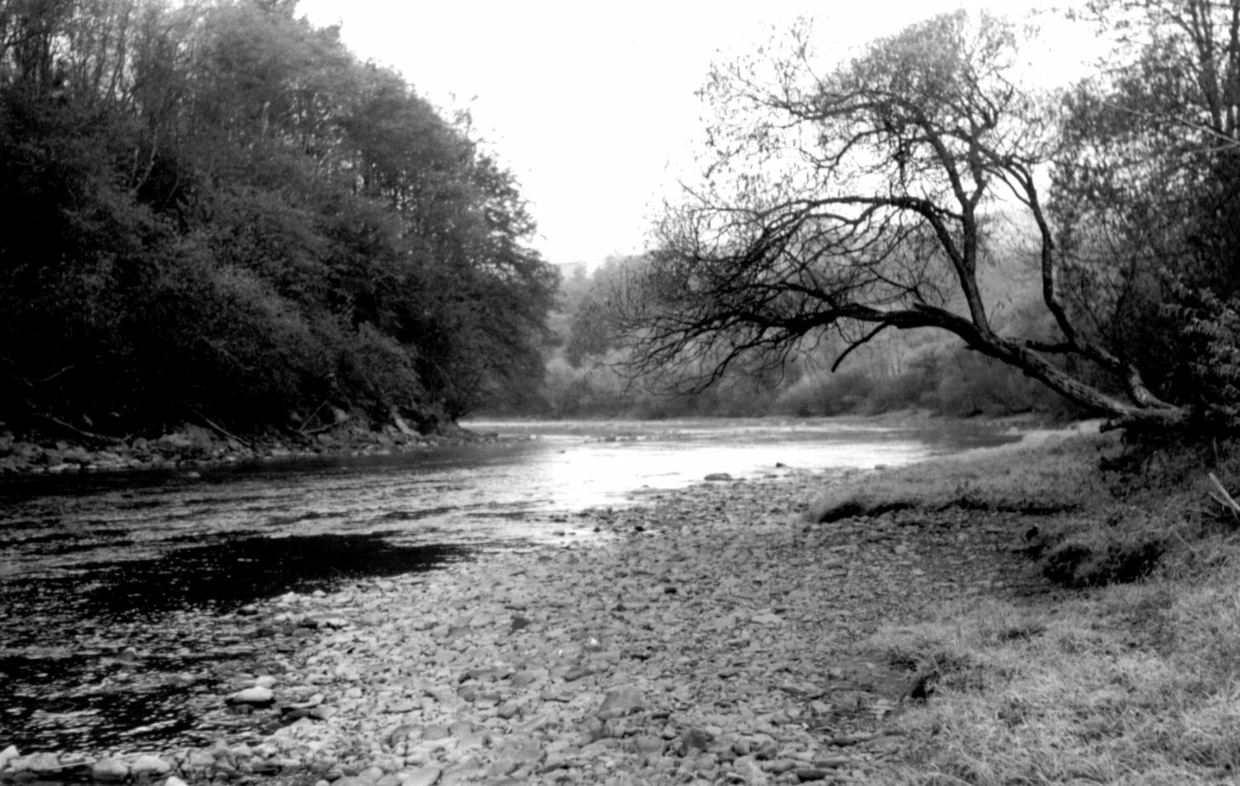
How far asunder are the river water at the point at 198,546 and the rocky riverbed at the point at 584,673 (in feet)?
1.11

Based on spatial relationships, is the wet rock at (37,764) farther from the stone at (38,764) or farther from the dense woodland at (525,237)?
the dense woodland at (525,237)

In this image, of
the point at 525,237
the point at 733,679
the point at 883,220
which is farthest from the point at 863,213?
the point at 525,237

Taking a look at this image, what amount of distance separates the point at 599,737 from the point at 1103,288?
392 inches

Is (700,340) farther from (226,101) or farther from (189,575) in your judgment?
(226,101)

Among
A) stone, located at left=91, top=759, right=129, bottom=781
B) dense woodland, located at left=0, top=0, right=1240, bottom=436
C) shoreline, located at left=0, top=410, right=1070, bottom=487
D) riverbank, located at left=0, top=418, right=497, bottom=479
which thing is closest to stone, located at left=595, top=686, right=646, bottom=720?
stone, located at left=91, top=759, right=129, bottom=781

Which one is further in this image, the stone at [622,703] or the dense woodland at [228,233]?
the dense woodland at [228,233]

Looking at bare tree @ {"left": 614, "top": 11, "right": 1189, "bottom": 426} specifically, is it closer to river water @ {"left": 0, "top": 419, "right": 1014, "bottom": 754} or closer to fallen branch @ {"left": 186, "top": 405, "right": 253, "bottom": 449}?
river water @ {"left": 0, "top": 419, "right": 1014, "bottom": 754}

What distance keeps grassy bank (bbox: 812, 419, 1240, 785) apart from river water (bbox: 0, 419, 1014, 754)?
454 centimetres

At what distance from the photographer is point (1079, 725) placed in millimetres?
4371

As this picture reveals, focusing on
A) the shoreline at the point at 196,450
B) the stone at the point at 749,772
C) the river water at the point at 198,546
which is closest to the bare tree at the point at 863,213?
the river water at the point at 198,546

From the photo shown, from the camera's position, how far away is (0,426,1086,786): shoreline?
5.20 metres

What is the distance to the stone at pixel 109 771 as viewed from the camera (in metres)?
5.23

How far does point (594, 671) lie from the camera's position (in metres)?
6.77

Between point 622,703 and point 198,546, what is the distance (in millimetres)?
9188
